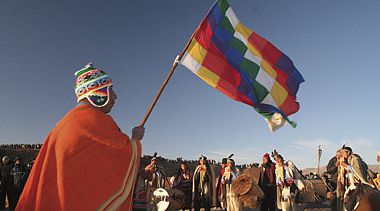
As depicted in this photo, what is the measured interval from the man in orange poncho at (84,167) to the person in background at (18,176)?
13535mm

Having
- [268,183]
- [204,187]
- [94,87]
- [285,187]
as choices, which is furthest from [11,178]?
[94,87]

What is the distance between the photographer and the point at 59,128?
3305mm

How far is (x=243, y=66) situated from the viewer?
6906 millimetres

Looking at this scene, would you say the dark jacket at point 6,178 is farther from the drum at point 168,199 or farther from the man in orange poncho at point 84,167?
the man in orange poncho at point 84,167

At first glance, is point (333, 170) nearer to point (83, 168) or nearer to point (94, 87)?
point (94, 87)

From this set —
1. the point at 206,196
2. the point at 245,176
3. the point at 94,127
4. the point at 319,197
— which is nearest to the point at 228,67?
the point at 94,127

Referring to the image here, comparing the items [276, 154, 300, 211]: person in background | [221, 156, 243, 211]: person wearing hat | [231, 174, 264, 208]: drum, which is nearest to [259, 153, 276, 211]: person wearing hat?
[276, 154, 300, 211]: person in background

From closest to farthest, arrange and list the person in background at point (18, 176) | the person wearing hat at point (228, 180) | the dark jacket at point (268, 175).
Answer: the dark jacket at point (268, 175) → the person wearing hat at point (228, 180) → the person in background at point (18, 176)

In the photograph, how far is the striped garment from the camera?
643 cm

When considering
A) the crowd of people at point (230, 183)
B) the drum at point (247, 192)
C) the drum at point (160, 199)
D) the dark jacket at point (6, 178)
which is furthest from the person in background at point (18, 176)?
the drum at point (247, 192)

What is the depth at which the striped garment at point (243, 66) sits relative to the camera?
6434 mm

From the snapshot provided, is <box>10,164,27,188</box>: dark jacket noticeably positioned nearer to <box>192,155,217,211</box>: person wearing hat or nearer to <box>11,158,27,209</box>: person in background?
<box>11,158,27,209</box>: person in background

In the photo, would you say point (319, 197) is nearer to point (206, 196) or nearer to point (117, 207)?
point (206, 196)

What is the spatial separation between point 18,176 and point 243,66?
1274 centimetres
